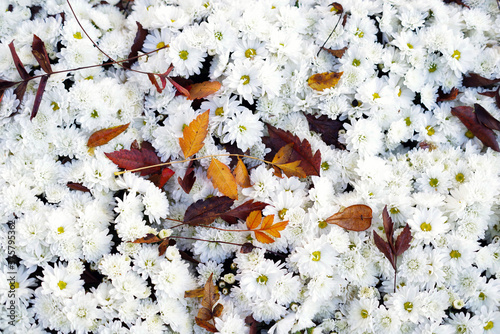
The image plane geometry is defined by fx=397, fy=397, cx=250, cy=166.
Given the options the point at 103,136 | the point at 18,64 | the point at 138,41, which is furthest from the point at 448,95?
the point at 18,64

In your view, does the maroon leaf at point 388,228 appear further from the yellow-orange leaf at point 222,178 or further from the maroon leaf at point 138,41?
the maroon leaf at point 138,41

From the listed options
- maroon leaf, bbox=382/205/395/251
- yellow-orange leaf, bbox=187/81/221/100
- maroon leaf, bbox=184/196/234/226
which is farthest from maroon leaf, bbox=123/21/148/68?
maroon leaf, bbox=382/205/395/251

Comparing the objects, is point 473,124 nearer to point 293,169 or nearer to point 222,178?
point 293,169

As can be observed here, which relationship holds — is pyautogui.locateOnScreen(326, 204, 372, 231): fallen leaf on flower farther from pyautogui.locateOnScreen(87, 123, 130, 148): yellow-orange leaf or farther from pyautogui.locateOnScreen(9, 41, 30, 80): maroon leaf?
pyautogui.locateOnScreen(9, 41, 30, 80): maroon leaf

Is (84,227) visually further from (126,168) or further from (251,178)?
(251,178)

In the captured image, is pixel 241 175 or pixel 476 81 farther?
pixel 476 81

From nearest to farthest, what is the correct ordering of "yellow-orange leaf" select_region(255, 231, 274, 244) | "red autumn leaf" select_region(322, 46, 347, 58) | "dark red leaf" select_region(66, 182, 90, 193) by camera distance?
"yellow-orange leaf" select_region(255, 231, 274, 244)
"dark red leaf" select_region(66, 182, 90, 193)
"red autumn leaf" select_region(322, 46, 347, 58)

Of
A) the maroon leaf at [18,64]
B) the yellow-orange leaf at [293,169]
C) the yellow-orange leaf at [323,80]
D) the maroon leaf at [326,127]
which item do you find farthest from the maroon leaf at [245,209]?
the maroon leaf at [18,64]
